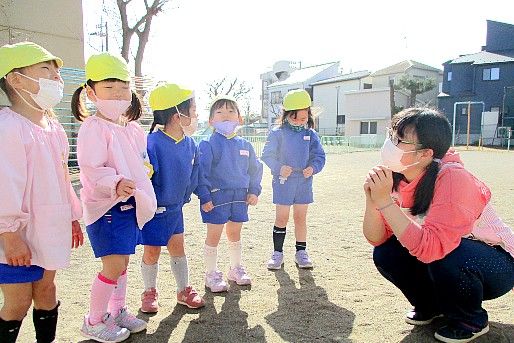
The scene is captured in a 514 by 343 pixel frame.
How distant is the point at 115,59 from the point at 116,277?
1.22m

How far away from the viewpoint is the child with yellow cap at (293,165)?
384 centimetres

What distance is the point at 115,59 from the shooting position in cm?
238

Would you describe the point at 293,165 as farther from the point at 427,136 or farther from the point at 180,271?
the point at 427,136

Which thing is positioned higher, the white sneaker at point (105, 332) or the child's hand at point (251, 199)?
the child's hand at point (251, 199)

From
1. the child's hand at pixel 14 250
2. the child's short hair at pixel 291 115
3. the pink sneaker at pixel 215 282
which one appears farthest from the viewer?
the child's short hair at pixel 291 115

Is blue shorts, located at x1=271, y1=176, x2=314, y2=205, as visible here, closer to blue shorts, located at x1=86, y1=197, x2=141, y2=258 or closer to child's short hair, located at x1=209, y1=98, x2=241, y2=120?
child's short hair, located at x1=209, y1=98, x2=241, y2=120

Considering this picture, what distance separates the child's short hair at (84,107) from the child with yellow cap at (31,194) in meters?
0.26

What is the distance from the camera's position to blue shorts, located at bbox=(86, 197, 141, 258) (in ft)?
7.52

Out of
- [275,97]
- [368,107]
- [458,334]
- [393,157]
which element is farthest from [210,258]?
[275,97]

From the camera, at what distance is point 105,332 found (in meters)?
2.36

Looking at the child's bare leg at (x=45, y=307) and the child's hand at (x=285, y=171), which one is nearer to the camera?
the child's bare leg at (x=45, y=307)

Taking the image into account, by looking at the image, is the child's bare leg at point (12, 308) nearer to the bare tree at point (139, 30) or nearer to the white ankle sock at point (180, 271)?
the white ankle sock at point (180, 271)

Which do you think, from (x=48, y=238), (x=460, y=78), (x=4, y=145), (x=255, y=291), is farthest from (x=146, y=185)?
(x=460, y=78)

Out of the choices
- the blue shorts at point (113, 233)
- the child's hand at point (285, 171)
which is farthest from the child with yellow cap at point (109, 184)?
the child's hand at point (285, 171)
